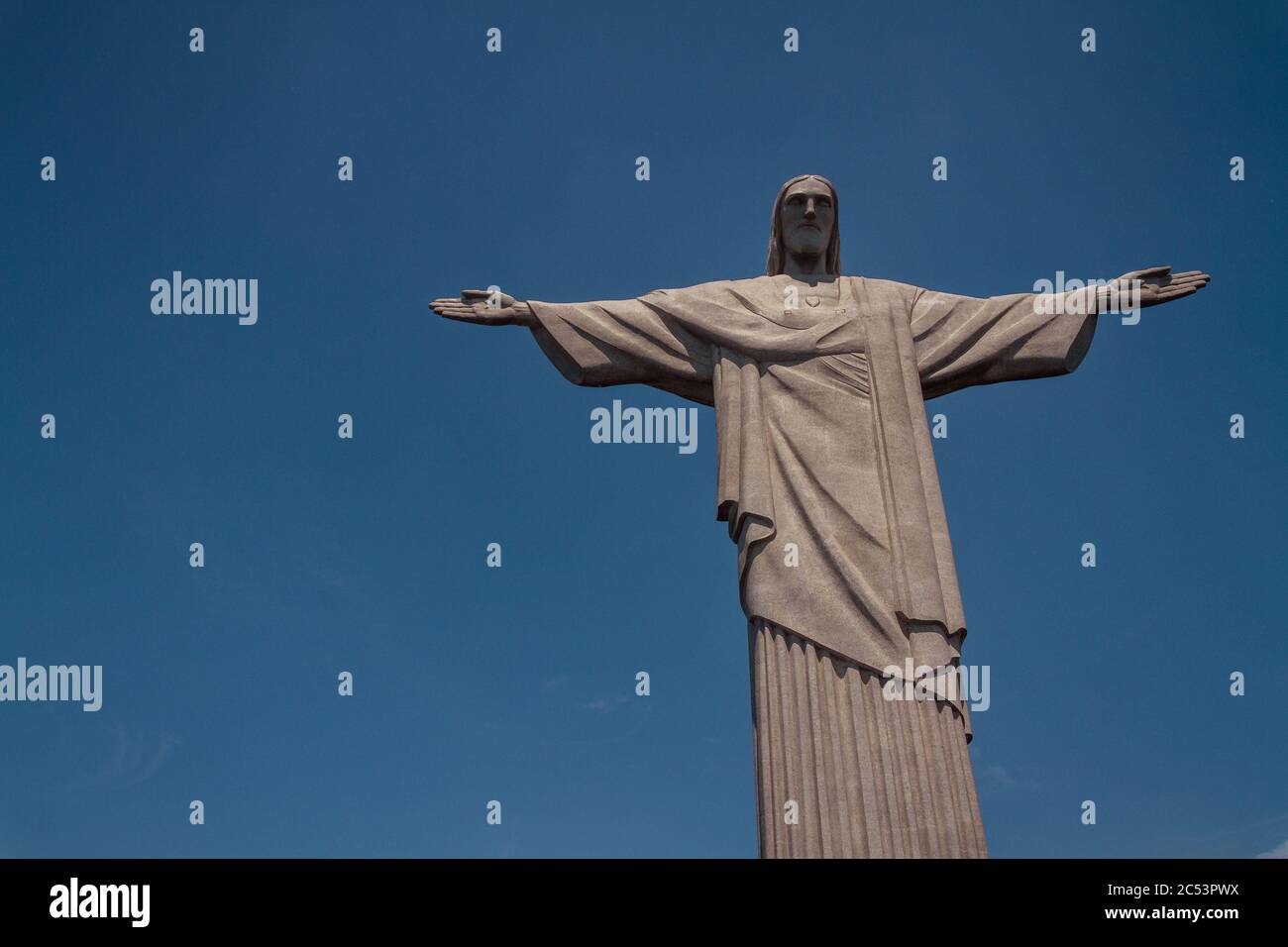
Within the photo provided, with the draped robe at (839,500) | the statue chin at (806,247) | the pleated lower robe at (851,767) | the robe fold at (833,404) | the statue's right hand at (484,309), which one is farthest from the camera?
the statue chin at (806,247)

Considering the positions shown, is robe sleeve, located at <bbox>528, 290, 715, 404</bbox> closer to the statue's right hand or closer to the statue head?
the statue's right hand

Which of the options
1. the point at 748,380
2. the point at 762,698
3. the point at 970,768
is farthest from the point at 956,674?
the point at 748,380

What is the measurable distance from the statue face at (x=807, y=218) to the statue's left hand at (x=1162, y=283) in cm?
309

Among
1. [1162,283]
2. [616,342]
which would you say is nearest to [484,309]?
[616,342]

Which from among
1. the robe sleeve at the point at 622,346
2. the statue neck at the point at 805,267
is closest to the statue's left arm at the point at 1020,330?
the statue neck at the point at 805,267

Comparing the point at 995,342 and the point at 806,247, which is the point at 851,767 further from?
the point at 806,247

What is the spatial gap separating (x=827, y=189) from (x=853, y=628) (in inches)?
204

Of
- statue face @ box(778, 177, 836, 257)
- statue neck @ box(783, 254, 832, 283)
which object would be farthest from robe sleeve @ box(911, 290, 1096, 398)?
statue face @ box(778, 177, 836, 257)

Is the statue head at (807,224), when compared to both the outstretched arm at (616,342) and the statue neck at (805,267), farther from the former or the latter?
the outstretched arm at (616,342)

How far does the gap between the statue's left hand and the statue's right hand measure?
20.3 ft

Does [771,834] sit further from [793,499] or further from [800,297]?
[800,297]

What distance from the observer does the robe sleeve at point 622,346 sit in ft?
42.7

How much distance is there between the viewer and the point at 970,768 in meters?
10.6
